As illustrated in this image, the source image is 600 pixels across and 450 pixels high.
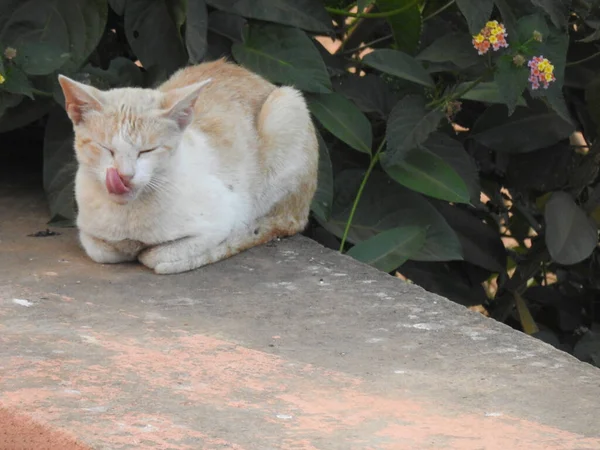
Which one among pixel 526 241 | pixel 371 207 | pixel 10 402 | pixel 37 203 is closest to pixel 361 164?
pixel 371 207

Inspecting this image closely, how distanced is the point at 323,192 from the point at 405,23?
Result: 903mm

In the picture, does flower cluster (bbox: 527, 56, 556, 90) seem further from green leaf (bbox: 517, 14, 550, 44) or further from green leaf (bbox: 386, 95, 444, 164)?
green leaf (bbox: 386, 95, 444, 164)

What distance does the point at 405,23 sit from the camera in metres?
4.81

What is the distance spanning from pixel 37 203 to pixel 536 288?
2.73 metres

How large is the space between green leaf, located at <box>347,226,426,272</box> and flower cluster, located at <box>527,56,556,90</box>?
0.82 meters

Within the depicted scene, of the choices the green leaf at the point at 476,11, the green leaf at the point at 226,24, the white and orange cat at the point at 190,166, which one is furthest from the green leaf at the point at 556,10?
the green leaf at the point at 226,24

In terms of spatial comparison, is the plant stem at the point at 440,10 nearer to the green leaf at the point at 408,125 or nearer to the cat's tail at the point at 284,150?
the green leaf at the point at 408,125

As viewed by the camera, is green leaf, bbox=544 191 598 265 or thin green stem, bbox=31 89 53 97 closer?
thin green stem, bbox=31 89 53 97

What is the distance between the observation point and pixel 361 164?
5.04 m

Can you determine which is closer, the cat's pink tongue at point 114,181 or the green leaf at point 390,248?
the cat's pink tongue at point 114,181

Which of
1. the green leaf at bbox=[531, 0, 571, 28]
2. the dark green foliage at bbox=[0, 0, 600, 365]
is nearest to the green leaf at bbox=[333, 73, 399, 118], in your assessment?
the dark green foliage at bbox=[0, 0, 600, 365]

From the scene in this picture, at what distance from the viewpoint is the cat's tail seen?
4.32 metres

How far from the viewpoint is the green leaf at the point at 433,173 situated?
4.45 meters

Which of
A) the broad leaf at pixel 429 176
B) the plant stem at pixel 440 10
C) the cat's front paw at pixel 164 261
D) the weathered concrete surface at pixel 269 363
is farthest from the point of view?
the plant stem at pixel 440 10
